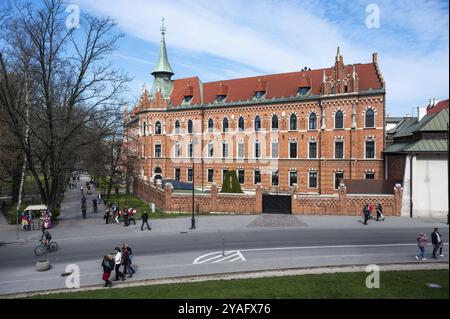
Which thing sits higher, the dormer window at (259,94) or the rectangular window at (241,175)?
the dormer window at (259,94)

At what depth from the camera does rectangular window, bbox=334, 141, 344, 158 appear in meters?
40.1

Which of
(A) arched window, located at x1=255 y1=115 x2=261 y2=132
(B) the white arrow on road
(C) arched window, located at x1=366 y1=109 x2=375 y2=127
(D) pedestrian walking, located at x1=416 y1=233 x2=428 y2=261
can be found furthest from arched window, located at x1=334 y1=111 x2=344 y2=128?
(B) the white arrow on road

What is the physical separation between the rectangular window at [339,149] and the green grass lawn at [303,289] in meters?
27.4

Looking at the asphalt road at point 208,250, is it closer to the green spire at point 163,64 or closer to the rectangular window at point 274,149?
the rectangular window at point 274,149

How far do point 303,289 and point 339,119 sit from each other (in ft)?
104

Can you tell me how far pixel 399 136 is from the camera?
3550 centimetres

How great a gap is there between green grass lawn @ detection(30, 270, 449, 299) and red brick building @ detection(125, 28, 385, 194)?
22.9 m

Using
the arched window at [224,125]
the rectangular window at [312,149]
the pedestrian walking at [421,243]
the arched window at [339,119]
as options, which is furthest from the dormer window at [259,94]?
the pedestrian walking at [421,243]

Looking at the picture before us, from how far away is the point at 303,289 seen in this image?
11.8 metres

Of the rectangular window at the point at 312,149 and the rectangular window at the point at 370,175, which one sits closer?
the rectangular window at the point at 370,175

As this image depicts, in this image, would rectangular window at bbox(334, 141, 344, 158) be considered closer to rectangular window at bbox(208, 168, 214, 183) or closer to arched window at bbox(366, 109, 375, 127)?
arched window at bbox(366, 109, 375, 127)

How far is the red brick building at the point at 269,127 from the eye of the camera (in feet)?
128

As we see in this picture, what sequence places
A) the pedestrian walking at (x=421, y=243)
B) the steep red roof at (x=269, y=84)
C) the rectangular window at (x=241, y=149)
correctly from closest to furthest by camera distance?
the pedestrian walking at (x=421, y=243), the steep red roof at (x=269, y=84), the rectangular window at (x=241, y=149)
